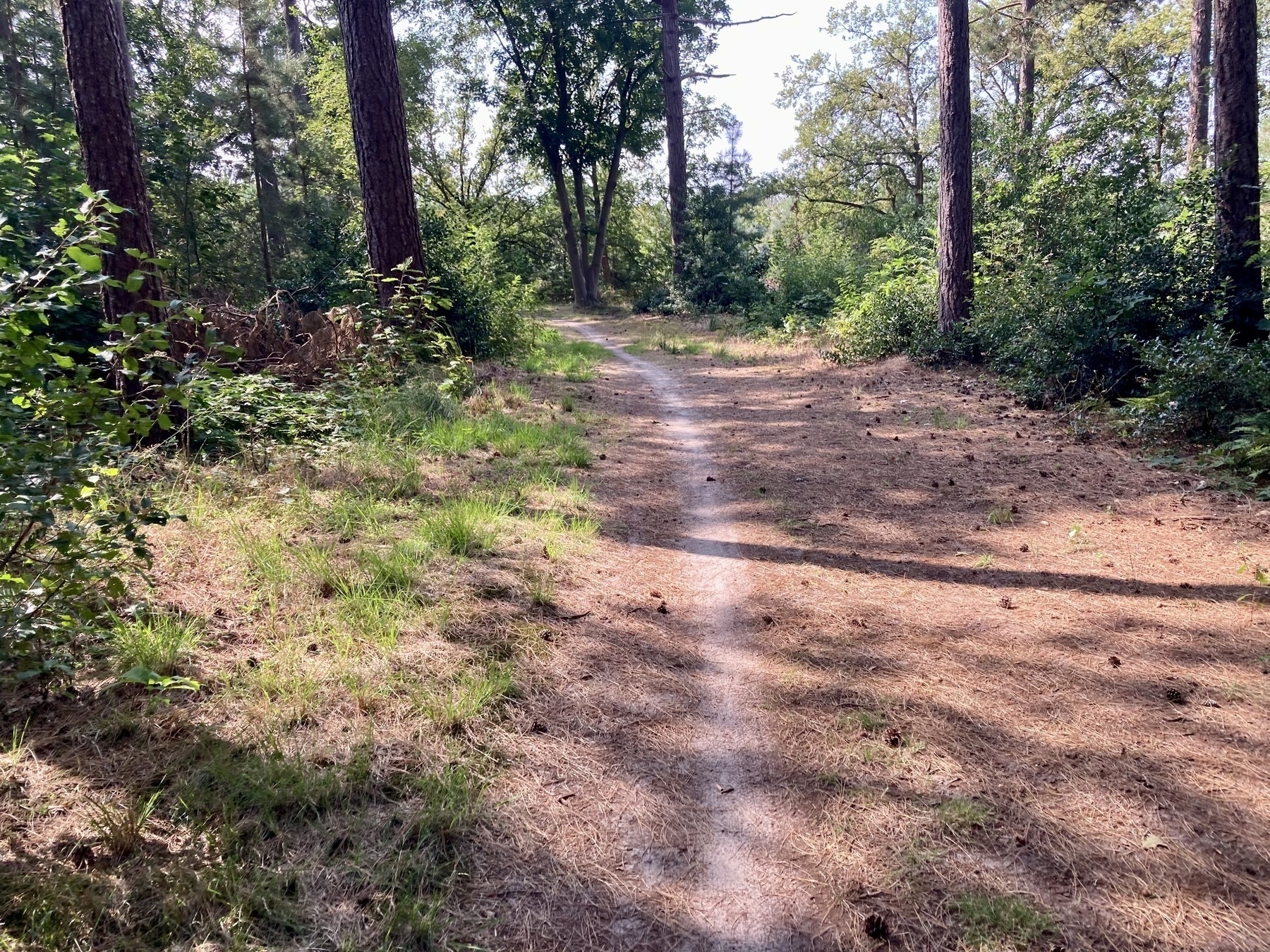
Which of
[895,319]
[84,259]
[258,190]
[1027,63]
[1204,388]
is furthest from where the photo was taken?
[1027,63]

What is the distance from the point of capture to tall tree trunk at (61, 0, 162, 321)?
5.93 meters

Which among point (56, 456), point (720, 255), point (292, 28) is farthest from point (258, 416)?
point (292, 28)

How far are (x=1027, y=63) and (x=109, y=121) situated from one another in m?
22.9

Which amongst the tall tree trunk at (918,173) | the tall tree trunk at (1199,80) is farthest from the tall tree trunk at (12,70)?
the tall tree trunk at (918,173)

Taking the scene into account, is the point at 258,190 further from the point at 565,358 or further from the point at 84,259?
the point at 84,259

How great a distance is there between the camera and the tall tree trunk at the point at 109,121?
593 centimetres

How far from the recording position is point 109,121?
611cm

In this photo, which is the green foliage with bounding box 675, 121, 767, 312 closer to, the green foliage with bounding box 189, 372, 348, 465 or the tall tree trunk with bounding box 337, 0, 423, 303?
the tall tree trunk with bounding box 337, 0, 423, 303

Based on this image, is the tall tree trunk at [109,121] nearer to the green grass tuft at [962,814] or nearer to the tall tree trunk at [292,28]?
the green grass tuft at [962,814]

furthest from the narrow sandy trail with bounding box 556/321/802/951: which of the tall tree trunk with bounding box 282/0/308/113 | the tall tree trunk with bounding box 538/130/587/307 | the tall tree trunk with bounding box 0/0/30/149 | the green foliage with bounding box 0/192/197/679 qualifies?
the tall tree trunk with bounding box 538/130/587/307

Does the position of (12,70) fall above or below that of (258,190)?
above

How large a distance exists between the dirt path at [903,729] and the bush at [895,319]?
20.7ft

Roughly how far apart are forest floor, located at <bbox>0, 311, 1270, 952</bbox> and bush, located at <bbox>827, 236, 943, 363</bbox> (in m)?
6.66

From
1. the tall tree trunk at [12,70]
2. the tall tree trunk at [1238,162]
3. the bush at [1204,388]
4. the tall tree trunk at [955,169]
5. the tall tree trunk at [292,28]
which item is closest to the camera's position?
the bush at [1204,388]
